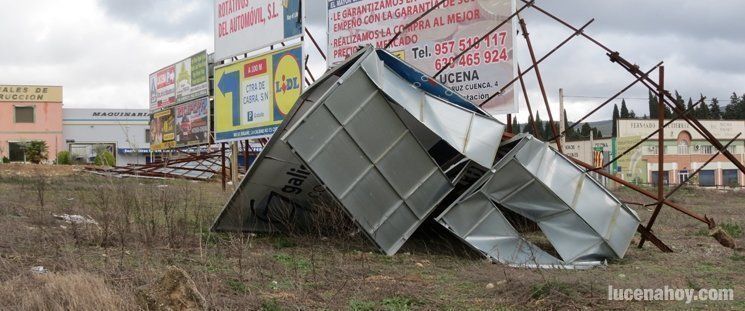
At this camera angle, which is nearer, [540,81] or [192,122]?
[540,81]

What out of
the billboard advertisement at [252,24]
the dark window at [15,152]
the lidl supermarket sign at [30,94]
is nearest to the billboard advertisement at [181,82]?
the billboard advertisement at [252,24]

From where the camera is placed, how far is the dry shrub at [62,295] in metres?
5.48

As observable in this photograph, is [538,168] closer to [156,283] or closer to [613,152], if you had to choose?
[156,283]

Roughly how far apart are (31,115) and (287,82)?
51.4 metres

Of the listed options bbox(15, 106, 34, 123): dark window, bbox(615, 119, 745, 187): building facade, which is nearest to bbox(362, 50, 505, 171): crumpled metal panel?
bbox(615, 119, 745, 187): building facade

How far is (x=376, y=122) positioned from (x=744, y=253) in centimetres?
553

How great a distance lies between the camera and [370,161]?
921 cm

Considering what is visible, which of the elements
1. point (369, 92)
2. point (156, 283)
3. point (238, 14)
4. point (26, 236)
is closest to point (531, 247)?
point (369, 92)

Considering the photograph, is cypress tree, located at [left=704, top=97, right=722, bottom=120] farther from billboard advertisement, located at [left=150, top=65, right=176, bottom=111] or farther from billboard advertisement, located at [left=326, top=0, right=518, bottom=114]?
billboard advertisement, located at [left=326, top=0, right=518, bottom=114]

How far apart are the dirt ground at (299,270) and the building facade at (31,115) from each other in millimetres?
51760

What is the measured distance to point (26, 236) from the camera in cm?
945

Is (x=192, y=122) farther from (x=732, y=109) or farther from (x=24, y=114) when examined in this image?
(x=732, y=109)

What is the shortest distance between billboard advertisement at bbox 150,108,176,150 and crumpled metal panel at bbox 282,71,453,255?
21978 mm

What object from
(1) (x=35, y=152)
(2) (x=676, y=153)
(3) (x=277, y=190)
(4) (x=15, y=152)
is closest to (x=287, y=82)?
(3) (x=277, y=190)
